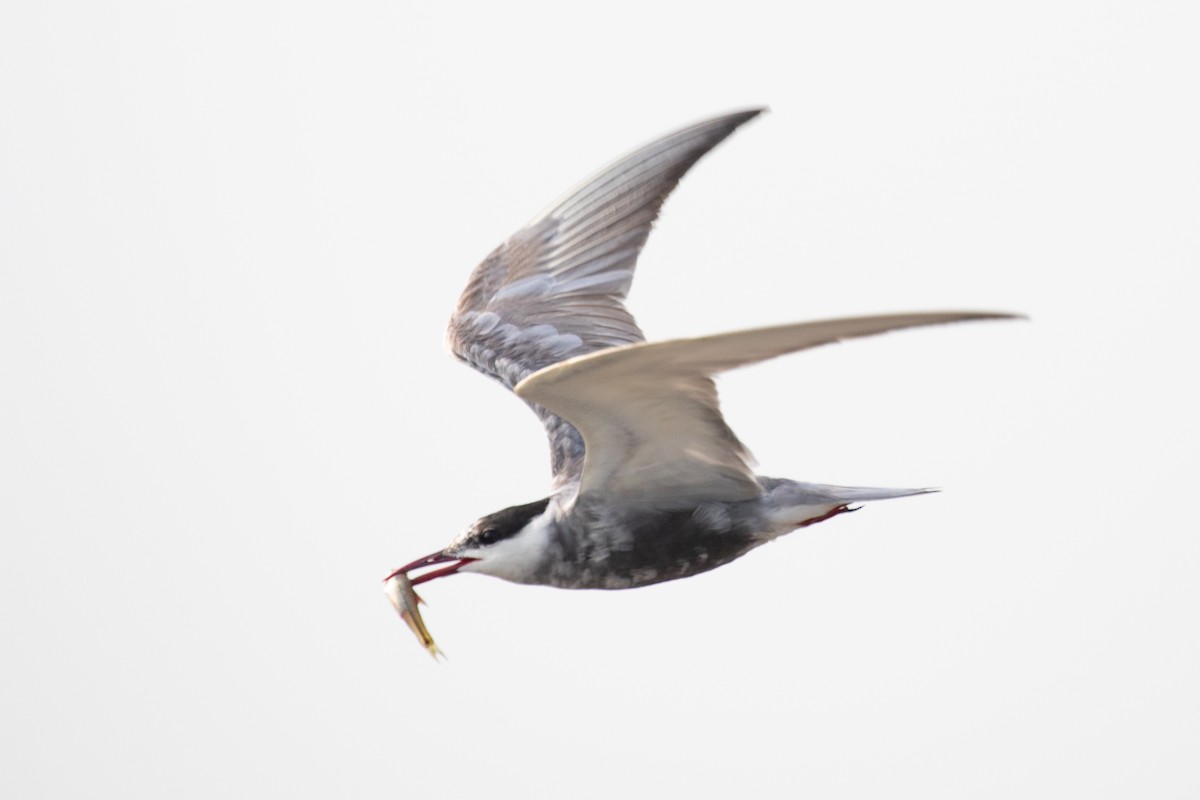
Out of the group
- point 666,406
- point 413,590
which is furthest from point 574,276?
point 666,406

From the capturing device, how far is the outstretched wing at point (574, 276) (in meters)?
6.56

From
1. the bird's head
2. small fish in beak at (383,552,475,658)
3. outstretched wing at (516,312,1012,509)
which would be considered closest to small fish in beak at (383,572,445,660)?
small fish in beak at (383,552,475,658)

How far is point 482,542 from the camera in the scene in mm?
5535

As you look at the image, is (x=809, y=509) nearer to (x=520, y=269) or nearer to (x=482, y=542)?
(x=482, y=542)

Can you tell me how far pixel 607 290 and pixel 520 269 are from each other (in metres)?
0.46

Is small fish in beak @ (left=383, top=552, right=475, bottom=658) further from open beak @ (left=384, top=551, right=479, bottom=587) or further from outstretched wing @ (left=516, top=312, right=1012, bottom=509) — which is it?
outstretched wing @ (left=516, top=312, right=1012, bottom=509)

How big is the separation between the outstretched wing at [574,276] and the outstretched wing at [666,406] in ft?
3.46

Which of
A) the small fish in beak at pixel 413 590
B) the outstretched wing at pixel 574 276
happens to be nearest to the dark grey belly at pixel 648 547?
the small fish in beak at pixel 413 590

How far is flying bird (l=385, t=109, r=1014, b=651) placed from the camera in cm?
439

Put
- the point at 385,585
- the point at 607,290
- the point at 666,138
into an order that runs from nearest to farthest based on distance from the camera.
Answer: the point at 385,585
the point at 666,138
the point at 607,290

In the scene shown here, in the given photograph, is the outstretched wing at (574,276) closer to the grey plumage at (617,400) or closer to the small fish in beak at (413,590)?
the grey plumage at (617,400)

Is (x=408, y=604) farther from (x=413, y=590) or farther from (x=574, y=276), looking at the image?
(x=574, y=276)

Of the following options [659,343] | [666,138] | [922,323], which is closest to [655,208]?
[666,138]

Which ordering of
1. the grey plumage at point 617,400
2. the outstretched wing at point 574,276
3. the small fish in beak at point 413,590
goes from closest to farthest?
the grey plumage at point 617,400, the small fish in beak at point 413,590, the outstretched wing at point 574,276
